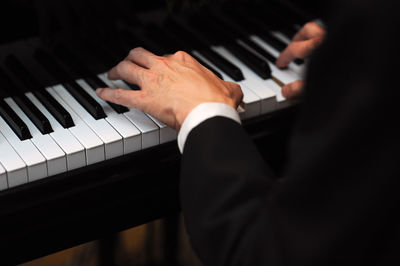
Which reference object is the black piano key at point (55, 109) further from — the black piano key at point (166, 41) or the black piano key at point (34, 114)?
the black piano key at point (166, 41)

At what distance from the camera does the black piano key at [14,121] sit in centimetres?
141

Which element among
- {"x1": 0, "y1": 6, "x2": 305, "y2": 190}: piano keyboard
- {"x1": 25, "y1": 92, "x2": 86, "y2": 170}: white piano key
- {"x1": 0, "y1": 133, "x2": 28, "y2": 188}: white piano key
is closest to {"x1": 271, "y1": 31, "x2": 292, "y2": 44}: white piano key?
{"x1": 0, "y1": 6, "x2": 305, "y2": 190}: piano keyboard

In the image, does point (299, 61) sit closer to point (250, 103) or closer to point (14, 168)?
point (250, 103)

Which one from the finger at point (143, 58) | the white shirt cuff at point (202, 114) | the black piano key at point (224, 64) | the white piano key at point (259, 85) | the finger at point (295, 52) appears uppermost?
the white shirt cuff at point (202, 114)

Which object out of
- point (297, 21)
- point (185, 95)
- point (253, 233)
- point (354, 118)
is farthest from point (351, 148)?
point (297, 21)

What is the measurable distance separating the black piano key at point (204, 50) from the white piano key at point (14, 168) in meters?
0.56

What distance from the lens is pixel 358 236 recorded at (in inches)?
35.5

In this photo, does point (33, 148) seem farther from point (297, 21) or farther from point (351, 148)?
point (297, 21)

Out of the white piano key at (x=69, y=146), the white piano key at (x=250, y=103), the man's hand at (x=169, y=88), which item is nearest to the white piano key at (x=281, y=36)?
the white piano key at (x=250, y=103)

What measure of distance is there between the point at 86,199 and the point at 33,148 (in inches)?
6.1

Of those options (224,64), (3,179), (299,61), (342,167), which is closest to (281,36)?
(299,61)

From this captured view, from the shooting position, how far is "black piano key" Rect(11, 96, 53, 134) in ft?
4.70

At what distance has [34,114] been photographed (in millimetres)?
1472

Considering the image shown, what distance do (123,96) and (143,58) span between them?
0.10m
